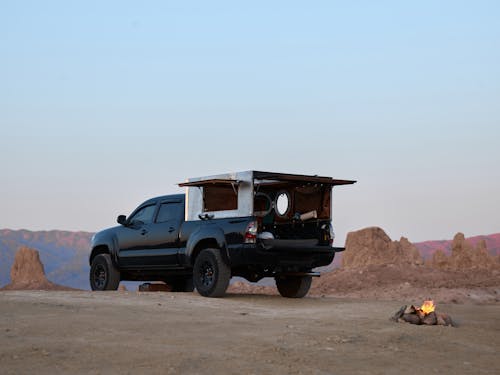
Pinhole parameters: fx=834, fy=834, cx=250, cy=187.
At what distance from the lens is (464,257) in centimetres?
3400

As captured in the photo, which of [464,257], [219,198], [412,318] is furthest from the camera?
[464,257]

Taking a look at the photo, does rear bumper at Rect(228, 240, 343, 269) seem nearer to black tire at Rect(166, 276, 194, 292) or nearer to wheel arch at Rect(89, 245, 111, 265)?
black tire at Rect(166, 276, 194, 292)

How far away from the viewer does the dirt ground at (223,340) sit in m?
7.57

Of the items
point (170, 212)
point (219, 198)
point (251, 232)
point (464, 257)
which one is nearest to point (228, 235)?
point (251, 232)

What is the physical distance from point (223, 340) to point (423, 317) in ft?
12.0

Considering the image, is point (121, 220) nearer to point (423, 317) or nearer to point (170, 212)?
point (170, 212)

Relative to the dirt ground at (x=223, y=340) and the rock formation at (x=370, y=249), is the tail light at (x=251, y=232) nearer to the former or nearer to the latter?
the dirt ground at (x=223, y=340)

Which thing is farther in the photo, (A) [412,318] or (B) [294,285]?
(B) [294,285]

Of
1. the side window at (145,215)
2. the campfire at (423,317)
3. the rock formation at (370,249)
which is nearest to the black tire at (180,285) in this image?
the side window at (145,215)

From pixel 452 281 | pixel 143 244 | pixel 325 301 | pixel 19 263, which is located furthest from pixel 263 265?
pixel 19 263

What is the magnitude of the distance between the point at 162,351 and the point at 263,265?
7.03 meters

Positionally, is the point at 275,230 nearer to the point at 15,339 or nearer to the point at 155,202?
the point at 155,202

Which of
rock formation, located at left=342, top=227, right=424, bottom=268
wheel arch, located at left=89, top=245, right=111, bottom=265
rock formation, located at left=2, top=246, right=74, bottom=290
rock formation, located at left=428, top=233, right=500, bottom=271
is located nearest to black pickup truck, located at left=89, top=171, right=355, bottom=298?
wheel arch, located at left=89, top=245, right=111, bottom=265

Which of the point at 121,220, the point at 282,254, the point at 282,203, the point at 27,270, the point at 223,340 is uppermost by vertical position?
the point at 282,203
